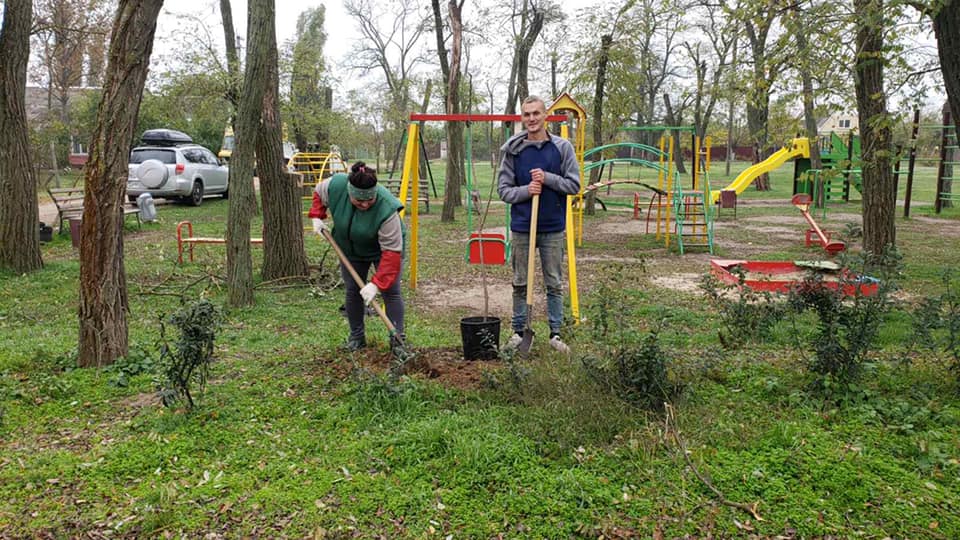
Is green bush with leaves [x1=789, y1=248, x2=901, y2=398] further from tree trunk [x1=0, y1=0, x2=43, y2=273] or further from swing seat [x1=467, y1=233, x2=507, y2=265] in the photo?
tree trunk [x1=0, y1=0, x2=43, y2=273]

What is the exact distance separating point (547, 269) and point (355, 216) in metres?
1.40

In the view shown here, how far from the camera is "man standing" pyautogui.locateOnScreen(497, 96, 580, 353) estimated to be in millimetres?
5055

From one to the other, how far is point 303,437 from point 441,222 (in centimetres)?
1255

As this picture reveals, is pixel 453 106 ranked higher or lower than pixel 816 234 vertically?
higher

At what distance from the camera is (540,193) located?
16.5 ft

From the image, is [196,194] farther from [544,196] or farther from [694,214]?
[544,196]

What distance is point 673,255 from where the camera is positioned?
440 inches

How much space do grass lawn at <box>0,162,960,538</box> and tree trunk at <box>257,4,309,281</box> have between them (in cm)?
254

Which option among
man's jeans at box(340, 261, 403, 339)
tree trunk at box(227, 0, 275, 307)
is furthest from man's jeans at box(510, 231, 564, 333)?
tree trunk at box(227, 0, 275, 307)

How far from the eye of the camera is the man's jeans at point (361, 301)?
16.3 ft

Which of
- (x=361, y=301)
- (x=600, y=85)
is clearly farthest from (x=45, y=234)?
(x=600, y=85)

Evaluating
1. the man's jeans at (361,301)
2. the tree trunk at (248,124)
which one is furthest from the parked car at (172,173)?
the man's jeans at (361,301)

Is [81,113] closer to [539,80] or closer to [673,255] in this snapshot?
[539,80]

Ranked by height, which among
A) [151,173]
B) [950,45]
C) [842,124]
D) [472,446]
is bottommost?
[472,446]
